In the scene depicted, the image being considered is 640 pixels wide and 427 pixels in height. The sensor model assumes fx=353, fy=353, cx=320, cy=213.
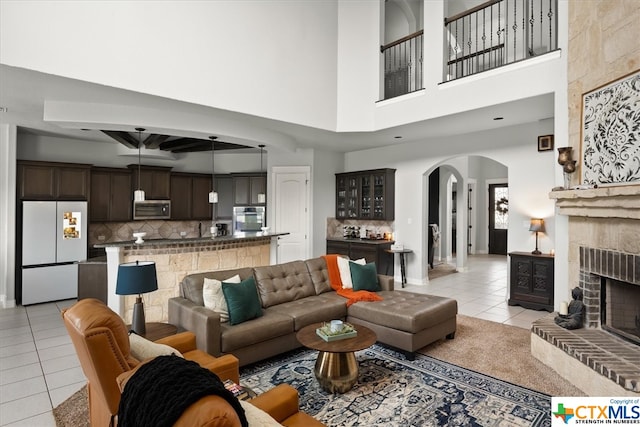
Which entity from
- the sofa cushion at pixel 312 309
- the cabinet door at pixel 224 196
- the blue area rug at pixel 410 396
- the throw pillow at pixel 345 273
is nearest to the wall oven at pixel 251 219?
the cabinet door at pixel 224 196

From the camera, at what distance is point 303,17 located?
5664 mm

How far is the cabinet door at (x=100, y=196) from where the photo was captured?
692 cm

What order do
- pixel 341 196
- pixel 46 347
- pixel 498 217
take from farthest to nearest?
pixel 498 217 < pixel 341 196 < pixel 46 347

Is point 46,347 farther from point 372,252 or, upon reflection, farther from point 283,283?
point 372,252

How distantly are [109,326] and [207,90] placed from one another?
359 centimetres

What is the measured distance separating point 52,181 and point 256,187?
13.1ft

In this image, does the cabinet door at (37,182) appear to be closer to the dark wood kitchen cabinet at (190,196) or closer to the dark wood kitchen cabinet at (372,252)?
the dark wood kitchen cabinet at (190,196)

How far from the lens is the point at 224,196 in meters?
8.88

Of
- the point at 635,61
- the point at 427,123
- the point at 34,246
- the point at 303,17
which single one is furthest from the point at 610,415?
the point at 34,246

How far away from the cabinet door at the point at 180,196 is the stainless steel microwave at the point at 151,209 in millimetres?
203

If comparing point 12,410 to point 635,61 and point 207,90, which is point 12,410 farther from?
point 635,61

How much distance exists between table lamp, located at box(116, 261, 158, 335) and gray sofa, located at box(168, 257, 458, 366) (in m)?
0.41

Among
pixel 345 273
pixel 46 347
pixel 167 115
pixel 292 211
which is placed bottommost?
pixel 46 347

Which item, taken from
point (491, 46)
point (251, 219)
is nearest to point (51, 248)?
point (251, 219)
